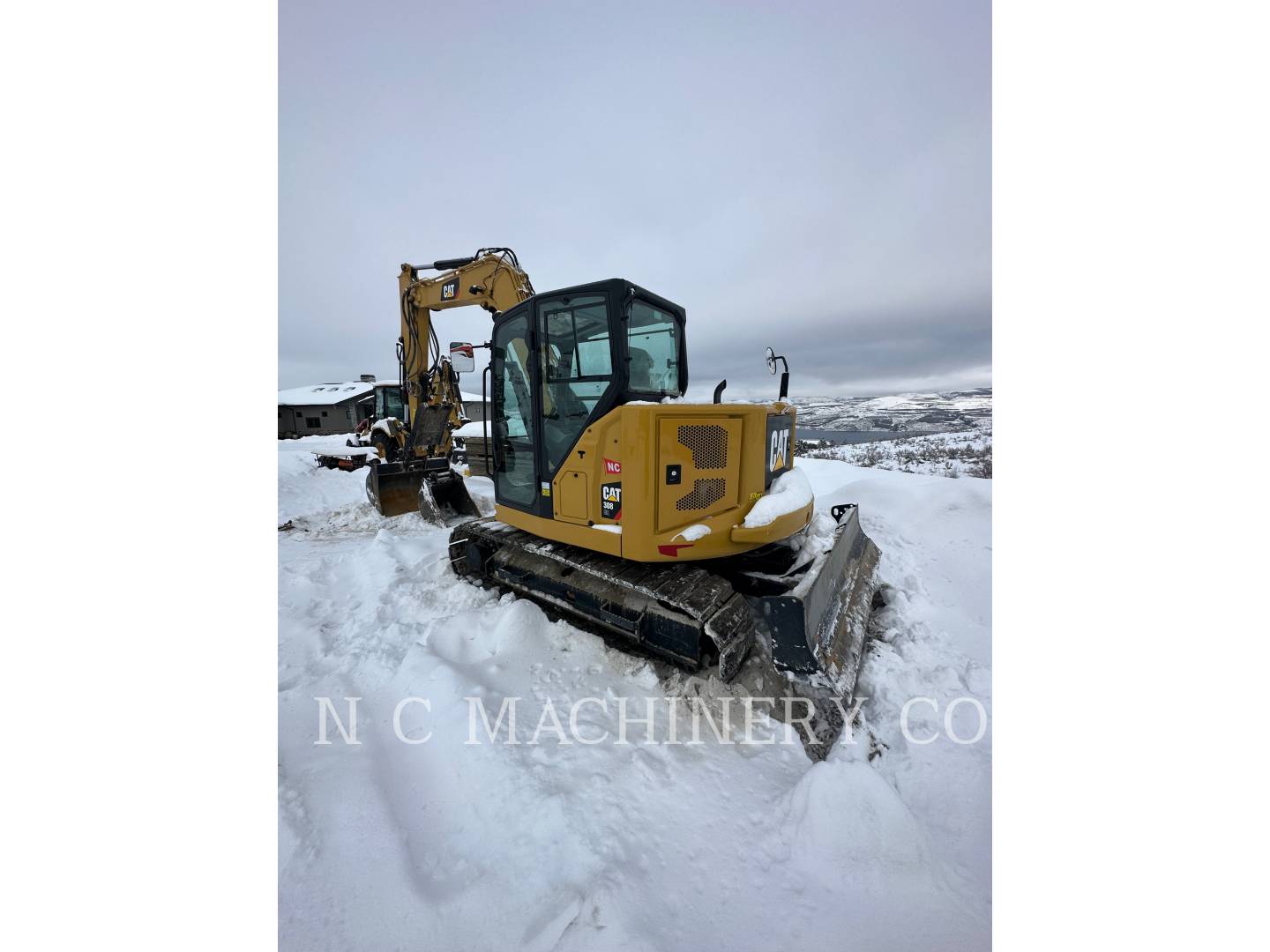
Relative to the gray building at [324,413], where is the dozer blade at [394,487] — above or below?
below

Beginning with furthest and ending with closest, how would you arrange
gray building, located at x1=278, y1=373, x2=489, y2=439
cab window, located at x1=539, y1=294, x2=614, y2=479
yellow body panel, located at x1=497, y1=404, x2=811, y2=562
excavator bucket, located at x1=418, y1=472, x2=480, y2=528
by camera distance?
gray building, located at x1=278, y1=373, x2=489, y2=439, excavator bucket, located at x1=418, y1=472, x2=480, y2=528, cab window, located at x1=539, y1=294, x2=614, y2=479, yellow body panel, located at x1=497, y1=404, x2=811, y2=562

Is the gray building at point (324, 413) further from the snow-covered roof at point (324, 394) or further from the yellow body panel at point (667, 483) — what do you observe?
the yellow body panel at point (667, 483)

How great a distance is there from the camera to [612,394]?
10.7ft

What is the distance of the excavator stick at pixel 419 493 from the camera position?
6.96 metres

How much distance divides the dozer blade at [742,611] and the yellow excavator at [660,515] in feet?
0.04

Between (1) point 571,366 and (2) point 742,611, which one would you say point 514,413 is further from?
(2) point 742,611

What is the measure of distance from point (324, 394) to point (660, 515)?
3518cm

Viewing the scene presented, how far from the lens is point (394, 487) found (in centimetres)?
738

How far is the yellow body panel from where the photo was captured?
307 centimetres

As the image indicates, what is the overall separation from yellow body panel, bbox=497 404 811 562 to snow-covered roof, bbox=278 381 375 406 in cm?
2992

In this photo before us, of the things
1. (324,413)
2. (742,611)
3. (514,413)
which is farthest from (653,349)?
(324,413)

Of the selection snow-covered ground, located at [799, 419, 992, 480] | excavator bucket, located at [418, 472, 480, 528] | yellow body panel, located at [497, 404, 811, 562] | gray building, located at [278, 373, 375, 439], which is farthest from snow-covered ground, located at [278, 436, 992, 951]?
gray building, located at [278, 373, 375, 439]

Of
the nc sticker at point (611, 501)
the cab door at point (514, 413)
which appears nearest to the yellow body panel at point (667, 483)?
the nc sticker at point (611, 501)

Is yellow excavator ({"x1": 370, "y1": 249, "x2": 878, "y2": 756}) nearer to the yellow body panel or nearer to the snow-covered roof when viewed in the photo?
the yellow body panel
